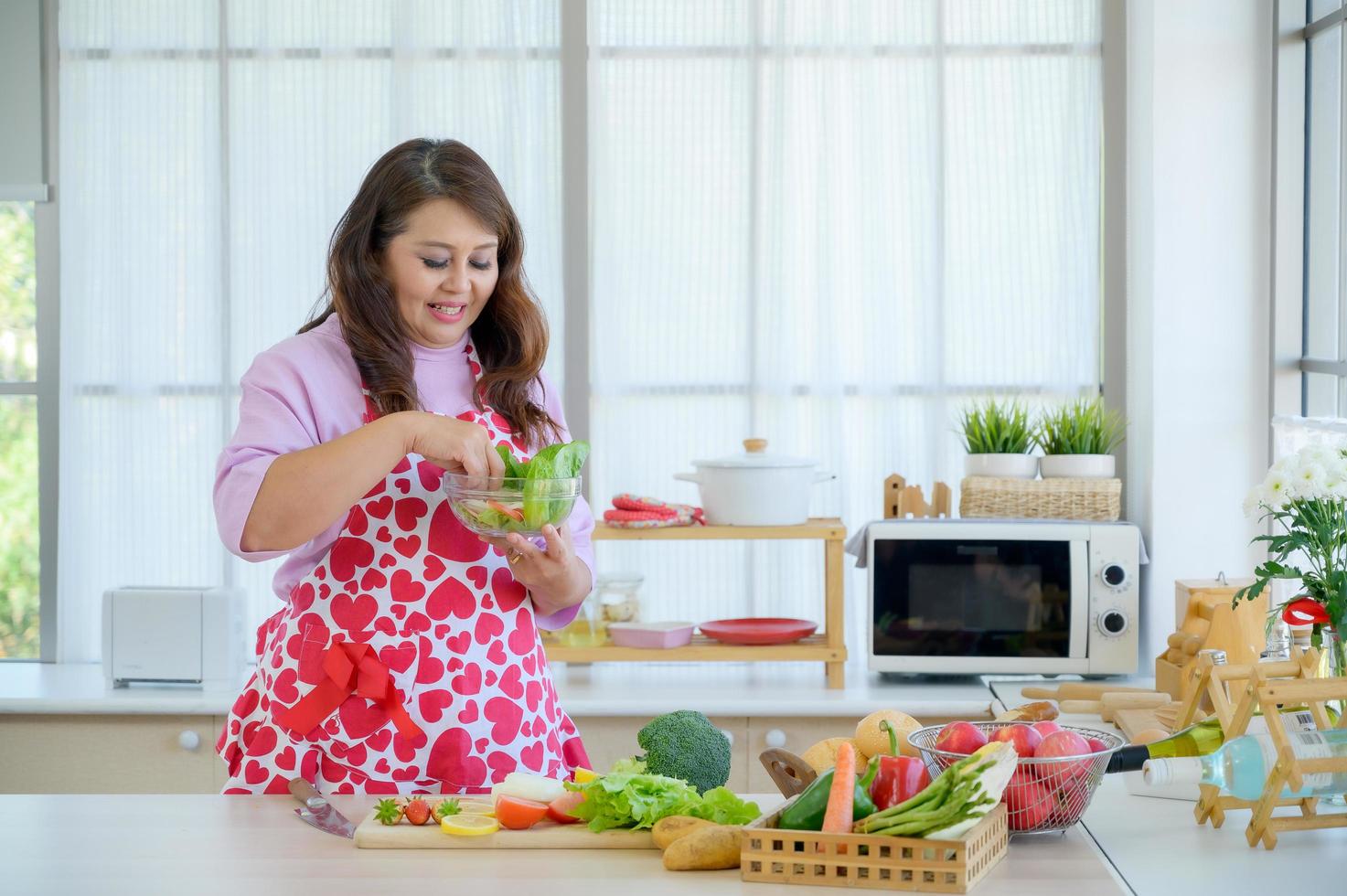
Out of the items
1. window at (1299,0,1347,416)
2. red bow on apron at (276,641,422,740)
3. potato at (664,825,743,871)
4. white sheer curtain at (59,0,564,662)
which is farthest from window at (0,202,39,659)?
window at (1299,0,1347,416)

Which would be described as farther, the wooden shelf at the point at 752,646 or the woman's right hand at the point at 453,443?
the wooden shelf at the point at 752,646

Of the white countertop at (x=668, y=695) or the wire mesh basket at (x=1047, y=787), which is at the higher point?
the wire mesh basket at (x=1047, y=787)

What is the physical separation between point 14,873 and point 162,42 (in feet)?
8.11

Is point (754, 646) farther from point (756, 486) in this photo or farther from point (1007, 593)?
point (1007, 593)

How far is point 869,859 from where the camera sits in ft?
4.17

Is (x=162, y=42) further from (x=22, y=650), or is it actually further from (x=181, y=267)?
(x=22, y=650)

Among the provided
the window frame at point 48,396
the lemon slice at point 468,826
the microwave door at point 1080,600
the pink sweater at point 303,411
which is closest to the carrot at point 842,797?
the lemon slice at point 468,826

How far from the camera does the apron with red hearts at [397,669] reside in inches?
66.8

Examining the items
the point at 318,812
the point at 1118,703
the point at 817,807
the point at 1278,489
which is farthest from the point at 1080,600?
the point at 318,812

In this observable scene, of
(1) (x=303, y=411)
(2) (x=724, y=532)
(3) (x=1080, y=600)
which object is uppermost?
(1) (x=303, y=411)

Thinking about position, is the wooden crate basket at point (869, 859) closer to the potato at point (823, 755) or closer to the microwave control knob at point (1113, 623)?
the potato at point (823, 755)

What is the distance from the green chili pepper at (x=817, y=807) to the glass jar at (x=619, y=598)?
1.75 metres

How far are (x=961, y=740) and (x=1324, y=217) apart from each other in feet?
6.54

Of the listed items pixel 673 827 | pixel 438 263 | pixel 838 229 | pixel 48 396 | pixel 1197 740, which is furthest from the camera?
pixel 48 396
